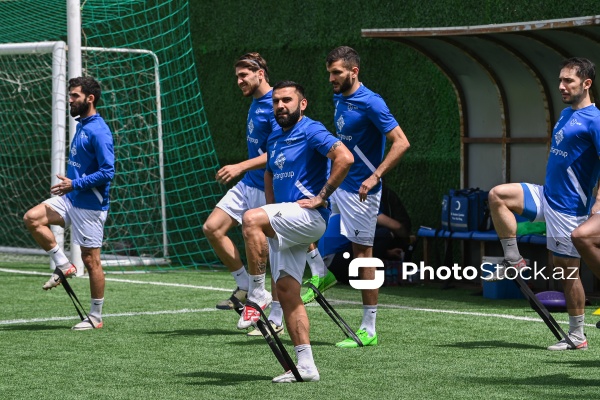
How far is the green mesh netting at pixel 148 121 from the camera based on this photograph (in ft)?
53.1

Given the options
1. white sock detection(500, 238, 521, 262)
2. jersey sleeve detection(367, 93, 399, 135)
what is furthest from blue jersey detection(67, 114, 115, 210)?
white sock detection(500, 238, 521, 262)

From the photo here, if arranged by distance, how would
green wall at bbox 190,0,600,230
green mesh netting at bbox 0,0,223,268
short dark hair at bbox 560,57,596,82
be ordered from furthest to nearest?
green mesh netting at bbox 0,0,223,268 < green wall at bbox 190,0,600,230 < short dark hair at bbox 560,57,596,82

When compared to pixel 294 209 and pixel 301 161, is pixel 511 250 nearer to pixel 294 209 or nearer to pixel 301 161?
pixel 301 161

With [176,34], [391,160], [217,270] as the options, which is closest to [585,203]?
[391,160]

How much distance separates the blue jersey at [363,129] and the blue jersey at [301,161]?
1.37 metres

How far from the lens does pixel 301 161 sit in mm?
7258

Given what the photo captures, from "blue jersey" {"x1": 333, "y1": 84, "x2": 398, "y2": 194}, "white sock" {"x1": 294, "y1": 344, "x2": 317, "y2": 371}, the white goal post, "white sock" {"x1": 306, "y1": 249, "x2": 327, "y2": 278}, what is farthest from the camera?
the white goal post

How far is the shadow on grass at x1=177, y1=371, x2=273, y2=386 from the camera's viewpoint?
23.2ft

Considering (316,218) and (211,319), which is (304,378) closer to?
(316,218)

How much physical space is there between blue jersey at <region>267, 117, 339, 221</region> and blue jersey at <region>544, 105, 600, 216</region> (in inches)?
75.2

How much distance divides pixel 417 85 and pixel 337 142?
6.80 meters

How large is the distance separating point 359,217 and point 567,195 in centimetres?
150

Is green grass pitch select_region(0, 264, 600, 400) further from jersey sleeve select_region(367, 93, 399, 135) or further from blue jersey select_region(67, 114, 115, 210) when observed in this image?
jersey sleeve select_region(367, 93, 399, 135)

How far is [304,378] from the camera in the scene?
7.02 meters
